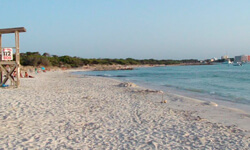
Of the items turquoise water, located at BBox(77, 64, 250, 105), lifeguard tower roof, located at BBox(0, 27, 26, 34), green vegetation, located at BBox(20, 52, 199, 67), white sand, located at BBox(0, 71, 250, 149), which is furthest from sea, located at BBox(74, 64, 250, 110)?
green vegetation, located at BBox(20, 52, 199, 67)

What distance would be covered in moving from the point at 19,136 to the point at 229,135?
14.8 ft

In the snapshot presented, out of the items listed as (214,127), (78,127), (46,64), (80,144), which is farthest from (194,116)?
(46,64)

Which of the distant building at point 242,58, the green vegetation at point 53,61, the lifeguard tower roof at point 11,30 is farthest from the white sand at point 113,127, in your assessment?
the distant building at point 242,58

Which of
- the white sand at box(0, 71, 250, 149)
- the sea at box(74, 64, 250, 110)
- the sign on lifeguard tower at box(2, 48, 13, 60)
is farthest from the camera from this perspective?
the sea at box(74, 64, 250, 110)

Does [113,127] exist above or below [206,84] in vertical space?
above

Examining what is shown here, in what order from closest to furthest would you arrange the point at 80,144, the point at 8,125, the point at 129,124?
the point at 80,144 < the point at 8,125 < the point at 129,124

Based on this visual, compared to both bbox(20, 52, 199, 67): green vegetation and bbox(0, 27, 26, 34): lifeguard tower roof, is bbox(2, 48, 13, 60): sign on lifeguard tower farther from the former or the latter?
bbox(20, 52, 199, 67): green vegetation

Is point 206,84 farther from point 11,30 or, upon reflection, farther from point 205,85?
point 11,30

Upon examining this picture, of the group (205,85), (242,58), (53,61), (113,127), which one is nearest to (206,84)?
(205,85)

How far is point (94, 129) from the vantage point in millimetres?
5668

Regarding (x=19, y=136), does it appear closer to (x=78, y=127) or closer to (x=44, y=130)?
(x=44, y=130)

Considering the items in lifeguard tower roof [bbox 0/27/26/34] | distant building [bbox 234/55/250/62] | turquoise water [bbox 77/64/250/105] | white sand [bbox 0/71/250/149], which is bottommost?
turquoise water [bbox 77/64/250/105]

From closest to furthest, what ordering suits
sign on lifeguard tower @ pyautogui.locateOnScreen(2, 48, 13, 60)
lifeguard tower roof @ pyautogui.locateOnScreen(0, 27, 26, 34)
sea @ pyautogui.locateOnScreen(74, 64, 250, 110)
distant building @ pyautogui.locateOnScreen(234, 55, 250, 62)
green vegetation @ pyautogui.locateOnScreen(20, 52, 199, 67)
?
lifeguard tower roof @ pyautogui.locateOnScreen(0, 27, 26, 34)
sign on lifeguard tower @ pyautogui.locateOnScreen(2, 48, 13, 60)
sea @ pyautogui.locateOnScreen(74, 64, 250, 110)
green vegetation @ pyautogui.locateOnScreen(20, 52, 199, 67)
distant building @ pyautogui.locateOnScreen(234, 55, 250, 62)

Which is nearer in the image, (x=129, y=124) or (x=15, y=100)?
(x=129, y=124)
